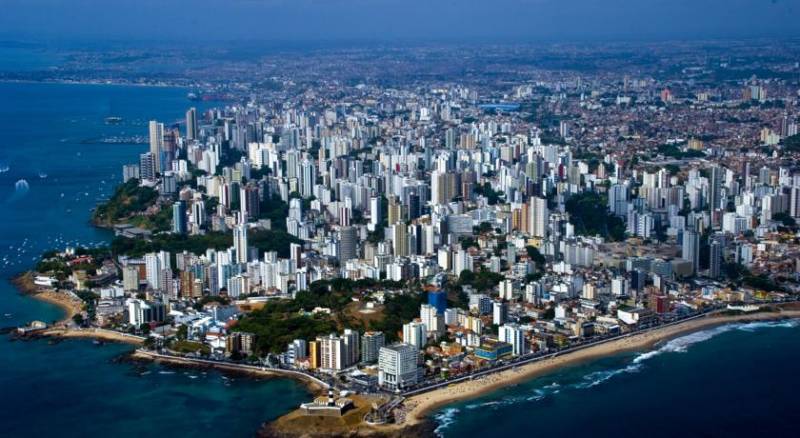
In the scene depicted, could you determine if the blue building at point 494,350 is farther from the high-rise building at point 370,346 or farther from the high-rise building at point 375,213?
the high-rise building at point 375,213

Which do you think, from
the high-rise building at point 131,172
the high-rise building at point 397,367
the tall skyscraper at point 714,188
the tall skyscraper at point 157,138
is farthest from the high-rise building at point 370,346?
the tall skyscraper at point 157,138

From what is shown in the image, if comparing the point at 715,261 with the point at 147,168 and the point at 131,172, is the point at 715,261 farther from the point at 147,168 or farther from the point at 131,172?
the point at 131,172

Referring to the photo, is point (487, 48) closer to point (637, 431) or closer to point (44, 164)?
point (44, 164)

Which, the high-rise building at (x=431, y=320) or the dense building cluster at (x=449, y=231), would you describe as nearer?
the high-rise building at (x=431, y=320)

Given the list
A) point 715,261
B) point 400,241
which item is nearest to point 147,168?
point 400,241

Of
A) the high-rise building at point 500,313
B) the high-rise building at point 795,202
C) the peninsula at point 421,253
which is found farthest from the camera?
the high-rise building at point 795,202

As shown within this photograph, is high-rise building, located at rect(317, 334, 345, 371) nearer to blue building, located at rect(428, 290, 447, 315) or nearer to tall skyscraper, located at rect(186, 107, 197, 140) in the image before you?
blue building, located at rect(428, 290, 447, 315)

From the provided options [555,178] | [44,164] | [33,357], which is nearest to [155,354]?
[33,357]
